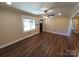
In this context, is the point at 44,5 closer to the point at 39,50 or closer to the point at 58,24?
the point at 39,50

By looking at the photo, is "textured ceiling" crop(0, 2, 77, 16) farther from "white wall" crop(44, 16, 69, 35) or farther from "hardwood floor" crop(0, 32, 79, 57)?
"white wall" crop(44, 16, 69, 35)

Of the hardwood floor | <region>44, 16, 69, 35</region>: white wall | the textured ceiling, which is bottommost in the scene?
the hardwood floor

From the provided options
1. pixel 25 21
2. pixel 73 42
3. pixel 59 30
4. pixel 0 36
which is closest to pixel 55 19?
pixel 59 30

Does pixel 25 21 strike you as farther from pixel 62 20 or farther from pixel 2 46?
A: pixel 62 20

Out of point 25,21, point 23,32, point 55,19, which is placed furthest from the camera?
point 55,19

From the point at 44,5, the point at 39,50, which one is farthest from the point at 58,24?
the point at 39,50

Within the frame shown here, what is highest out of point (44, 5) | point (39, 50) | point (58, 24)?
point (44, 5)

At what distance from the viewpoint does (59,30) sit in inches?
231

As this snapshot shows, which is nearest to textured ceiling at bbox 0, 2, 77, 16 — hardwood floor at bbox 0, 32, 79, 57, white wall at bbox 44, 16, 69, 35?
hardwood floor at bbox 0, 32, 79, 57

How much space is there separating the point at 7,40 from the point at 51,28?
3.98 meters

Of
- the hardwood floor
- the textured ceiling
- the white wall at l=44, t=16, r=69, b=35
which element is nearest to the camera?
the textured ceiling

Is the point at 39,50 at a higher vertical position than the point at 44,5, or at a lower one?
lower

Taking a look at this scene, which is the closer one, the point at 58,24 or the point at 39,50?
the point at 39,50

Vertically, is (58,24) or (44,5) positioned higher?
(44,5)
